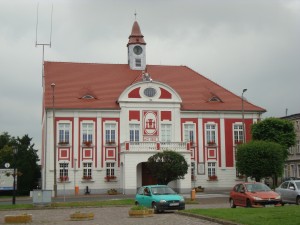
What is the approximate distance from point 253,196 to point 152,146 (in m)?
25.5

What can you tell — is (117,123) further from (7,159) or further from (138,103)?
(7,159)

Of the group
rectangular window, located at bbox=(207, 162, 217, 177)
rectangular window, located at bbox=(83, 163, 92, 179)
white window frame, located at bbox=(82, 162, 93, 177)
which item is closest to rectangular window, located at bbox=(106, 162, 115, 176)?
white window frame, located at bbox=(82, 162, 93, 177)

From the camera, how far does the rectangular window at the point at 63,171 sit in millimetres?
50625

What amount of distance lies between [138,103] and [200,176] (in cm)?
1043

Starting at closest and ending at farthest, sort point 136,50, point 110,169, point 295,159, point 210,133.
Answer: point 110,169 → point 210,133 → point 136,50 → point 295,159

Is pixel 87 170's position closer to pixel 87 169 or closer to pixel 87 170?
pixel 87 170

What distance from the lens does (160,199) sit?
25609 millimetres

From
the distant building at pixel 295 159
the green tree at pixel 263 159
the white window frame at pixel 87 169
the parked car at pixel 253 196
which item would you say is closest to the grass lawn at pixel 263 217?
the parked car at pixel 253 196

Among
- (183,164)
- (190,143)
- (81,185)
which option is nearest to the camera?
(183,164)

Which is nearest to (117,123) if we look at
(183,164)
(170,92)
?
(170,92)

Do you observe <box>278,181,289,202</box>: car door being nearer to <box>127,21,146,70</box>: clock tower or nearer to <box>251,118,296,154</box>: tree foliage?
<box>251,118,296,154</box>: tree foliage

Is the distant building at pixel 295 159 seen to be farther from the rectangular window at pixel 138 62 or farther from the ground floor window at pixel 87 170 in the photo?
the ground floor window at pixel 87 170

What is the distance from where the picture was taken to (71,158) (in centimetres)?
5153

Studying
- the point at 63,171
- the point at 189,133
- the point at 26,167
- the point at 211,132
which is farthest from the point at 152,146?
the point at 26,167
